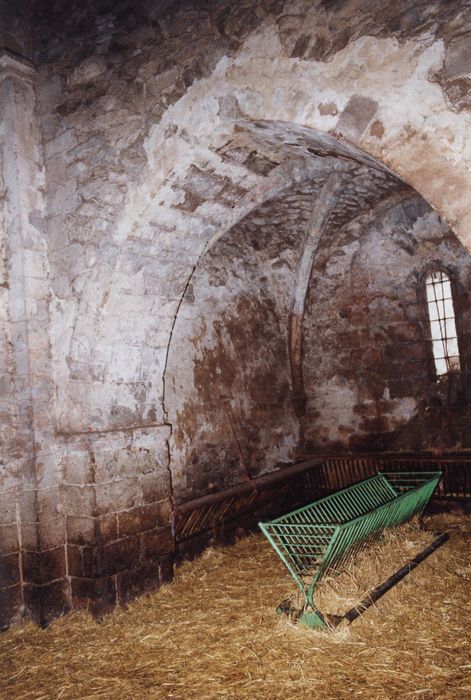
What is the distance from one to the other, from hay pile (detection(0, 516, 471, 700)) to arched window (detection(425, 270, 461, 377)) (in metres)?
2.75

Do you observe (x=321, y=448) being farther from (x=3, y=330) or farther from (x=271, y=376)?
(x=3, y=330)

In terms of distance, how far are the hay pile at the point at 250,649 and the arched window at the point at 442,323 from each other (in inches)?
108

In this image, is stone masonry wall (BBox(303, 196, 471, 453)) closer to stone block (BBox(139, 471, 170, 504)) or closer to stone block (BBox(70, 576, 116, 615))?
stone block (BBox(139, 471, 170, 504))

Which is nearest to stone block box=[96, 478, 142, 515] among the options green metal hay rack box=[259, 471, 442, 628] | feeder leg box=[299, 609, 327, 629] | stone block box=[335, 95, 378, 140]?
green metal hay rack box=[259, 471, 442, 628]

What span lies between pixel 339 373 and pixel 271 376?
3.06 ft

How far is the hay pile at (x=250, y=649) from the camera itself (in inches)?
114

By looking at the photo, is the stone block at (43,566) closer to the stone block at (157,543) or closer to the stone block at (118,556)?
the stone block at (118,556)

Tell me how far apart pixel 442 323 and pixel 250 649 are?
469 cm

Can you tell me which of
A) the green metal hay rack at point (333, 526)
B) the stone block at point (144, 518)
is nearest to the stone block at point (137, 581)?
the stone block at point (144, 518)

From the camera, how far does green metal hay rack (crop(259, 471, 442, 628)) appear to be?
11.6ft

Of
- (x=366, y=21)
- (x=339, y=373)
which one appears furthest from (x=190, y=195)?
(x=339, y=373)

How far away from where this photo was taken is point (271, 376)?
23.4 ft

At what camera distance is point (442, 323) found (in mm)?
6730

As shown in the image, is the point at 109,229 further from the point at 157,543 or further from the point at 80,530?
the point at 157,543
